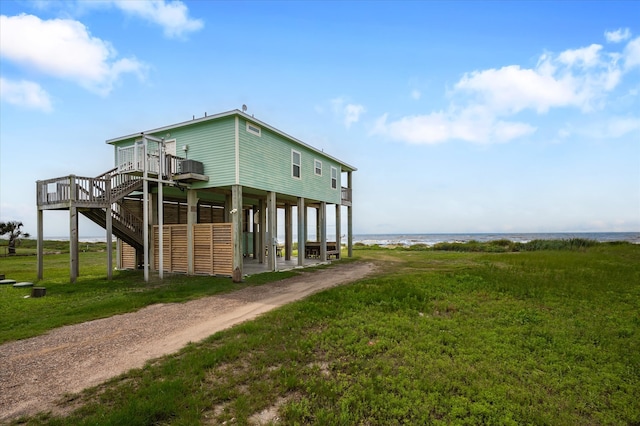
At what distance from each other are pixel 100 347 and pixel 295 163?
1374 centimetres

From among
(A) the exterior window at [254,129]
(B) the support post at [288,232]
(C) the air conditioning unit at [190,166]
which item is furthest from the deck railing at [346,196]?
(C) the air conditioning unit at [190,166]

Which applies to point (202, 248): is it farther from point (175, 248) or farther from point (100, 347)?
point (100, 347)

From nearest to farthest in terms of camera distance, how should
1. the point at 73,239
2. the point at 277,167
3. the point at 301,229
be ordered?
the point at 73,239 < the point at 277,167 < the point at 301,229

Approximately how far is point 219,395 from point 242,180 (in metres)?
10.7

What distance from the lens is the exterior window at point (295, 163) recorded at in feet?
59.8

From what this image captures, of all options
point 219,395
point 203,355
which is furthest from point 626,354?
point 203,355

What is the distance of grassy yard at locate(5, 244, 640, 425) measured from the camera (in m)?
4.21

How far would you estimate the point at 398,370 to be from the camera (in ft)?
17.5

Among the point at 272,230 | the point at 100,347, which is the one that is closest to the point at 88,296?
the point at 100,347

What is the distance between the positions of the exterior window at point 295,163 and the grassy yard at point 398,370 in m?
10.3

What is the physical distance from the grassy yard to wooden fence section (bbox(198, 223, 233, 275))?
634 cm

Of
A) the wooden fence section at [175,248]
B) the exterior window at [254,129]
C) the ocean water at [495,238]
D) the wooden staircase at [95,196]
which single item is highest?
the exterior window at [254,129]

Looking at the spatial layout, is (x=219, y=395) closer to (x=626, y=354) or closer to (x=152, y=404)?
(x=152, y=404)

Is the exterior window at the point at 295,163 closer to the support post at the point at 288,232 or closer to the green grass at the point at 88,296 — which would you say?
the support post at the point at 288,232
